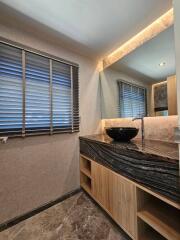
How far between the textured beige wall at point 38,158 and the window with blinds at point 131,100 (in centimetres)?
50

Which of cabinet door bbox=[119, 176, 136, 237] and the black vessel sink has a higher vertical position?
the black vessel sink

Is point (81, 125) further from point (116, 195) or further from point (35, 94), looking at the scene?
point (116, 195)

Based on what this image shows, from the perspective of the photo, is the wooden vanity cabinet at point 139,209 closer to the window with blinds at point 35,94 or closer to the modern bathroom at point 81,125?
the modern bathroom at point 81,125

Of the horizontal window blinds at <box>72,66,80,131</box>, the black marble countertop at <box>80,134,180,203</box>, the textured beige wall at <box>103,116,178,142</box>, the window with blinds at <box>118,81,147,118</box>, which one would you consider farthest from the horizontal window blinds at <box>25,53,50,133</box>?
the textured beige wall at <box>103,116,178,142</box>

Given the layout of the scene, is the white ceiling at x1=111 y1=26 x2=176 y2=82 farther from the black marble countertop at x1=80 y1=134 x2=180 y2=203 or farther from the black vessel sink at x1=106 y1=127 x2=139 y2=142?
the black marble countertop at x1=80 y1=134 x2=180 y2=203

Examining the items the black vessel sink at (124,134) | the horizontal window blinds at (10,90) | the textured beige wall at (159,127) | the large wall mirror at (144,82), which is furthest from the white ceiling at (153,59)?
the horizontal window blinds at (10,90)

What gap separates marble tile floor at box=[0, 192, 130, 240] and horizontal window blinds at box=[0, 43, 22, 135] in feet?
3.27

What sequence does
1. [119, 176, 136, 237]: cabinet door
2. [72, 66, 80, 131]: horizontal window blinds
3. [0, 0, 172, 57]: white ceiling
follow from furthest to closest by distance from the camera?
[72, 66, 80, 131]: horizontal window blinds → [0, 0, 172, 57]: white ceiling → [119, 176, 136, 237]: cabinet door

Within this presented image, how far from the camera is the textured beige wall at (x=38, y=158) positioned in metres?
1.38

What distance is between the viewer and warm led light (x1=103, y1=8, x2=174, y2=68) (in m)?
1.33

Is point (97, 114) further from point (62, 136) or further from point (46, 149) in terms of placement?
point (46, 149)

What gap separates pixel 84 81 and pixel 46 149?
1180mm

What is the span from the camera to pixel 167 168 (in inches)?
33.4

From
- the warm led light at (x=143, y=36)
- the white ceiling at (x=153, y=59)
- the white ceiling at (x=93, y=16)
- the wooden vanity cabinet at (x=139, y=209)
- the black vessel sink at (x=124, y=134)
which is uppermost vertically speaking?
the white ceiling at (x=93, y=16)
